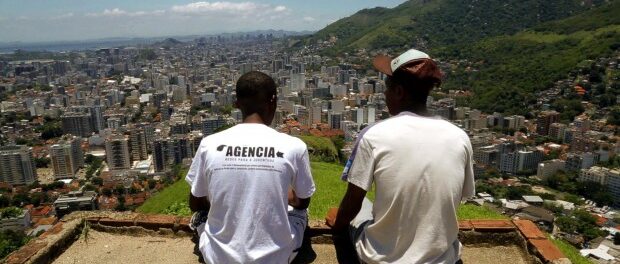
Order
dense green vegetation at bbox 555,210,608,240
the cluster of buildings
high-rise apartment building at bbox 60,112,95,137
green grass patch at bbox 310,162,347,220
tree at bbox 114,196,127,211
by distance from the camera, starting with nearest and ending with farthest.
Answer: green grass patch at bbox 310,162,347,220 → dense green vegetation at bbox 555,210,608,240 → tree at bbox 114,196,127,211 → the cluster of buildings → high-rise apartment building at bbox 60,112,95,137

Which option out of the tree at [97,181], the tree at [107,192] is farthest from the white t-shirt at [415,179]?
the tree at [97,181]

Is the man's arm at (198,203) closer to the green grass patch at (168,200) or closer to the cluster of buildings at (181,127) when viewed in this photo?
the green grass patch at (168,200)

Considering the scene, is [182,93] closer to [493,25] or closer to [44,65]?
[44,65]

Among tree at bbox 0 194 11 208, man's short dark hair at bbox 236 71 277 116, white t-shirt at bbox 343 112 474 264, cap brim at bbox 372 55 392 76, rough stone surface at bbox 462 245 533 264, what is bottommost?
tree at bbox 0 194 11 208

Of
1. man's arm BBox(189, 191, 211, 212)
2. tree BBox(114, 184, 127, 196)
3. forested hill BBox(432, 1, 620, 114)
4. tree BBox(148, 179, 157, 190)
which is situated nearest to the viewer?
man's arm BBox(189, 191, 211, 212)

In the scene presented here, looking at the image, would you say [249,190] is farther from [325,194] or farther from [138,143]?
[138,143]

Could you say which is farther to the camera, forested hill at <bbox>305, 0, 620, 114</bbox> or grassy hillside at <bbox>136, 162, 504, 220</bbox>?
forested hill at <bbox>305, 0, 620, 114</bbox>

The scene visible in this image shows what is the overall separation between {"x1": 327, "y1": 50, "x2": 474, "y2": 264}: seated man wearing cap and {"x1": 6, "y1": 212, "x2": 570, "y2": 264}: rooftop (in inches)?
28.0

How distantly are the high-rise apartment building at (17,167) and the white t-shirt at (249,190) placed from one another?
2661cm

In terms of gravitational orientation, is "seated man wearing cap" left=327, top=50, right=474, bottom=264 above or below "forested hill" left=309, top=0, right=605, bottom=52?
below

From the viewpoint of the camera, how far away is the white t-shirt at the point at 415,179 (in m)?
1.45

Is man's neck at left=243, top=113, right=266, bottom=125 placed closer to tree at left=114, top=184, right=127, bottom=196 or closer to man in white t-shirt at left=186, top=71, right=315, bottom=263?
man in white t-shirt at left=186, top=71, right=315, bottom=263

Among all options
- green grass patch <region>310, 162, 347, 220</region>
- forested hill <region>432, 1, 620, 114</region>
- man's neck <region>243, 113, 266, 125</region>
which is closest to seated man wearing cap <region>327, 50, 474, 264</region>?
man's neck <region>243, 113, 266, 125</region>

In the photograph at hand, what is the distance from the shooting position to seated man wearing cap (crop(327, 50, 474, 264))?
1455 millimetres
